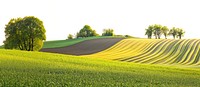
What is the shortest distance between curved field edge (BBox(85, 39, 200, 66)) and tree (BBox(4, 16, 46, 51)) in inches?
528

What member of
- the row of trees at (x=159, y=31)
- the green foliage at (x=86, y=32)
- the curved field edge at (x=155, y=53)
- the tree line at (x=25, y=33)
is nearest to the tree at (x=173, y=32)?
the row of trees at (x=159, y=31)

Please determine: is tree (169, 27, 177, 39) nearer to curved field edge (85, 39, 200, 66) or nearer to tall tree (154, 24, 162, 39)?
tall tree (154, 24, 162, 39)

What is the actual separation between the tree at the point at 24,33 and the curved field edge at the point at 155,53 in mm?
13407

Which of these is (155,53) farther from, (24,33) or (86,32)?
(86,32)

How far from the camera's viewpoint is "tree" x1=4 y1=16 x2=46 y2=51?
2751 inches

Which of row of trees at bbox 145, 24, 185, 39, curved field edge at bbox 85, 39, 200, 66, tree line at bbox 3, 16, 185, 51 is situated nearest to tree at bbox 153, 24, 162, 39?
row of trees at bbox 145, 24, 185, 39

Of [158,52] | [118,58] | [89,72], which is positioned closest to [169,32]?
[158,52]

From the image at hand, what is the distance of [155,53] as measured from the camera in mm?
77812

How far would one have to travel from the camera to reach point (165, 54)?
76.2m

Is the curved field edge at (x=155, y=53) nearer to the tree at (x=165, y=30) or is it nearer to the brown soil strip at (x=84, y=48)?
the brown soil strip at (x=84, y=48)

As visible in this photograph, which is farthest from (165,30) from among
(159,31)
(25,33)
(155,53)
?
(25,33)

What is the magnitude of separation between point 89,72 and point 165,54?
48.8 m

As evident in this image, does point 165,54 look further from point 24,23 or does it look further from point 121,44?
point 24,23

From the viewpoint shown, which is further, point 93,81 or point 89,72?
point 89,72
